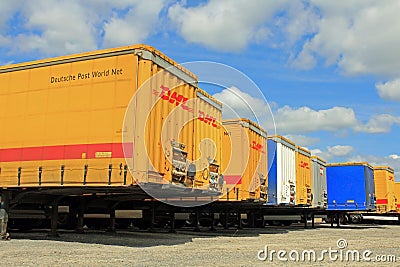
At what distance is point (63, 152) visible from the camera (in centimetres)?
1070

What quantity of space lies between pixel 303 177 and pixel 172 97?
13564 millimetres

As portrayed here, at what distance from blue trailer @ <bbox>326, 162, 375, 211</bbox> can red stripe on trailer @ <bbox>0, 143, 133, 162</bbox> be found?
20.2 meters

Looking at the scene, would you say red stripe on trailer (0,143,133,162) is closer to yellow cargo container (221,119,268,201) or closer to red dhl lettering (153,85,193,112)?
red dhl lettering (153,85,193,112)

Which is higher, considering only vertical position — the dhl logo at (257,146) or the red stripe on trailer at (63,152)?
the dhl logo at (257,146)

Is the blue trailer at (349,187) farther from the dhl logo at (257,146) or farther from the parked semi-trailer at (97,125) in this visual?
the parked semi-trailer at (97,125)

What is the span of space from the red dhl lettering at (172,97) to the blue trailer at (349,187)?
18.1 metres

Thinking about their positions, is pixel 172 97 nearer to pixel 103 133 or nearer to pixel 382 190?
pixel 103 133

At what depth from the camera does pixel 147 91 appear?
10.2 m

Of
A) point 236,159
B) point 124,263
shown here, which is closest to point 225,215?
point 236,159

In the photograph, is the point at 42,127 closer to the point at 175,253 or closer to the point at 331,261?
the point at 175,253

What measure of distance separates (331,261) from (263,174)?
31.0 ft

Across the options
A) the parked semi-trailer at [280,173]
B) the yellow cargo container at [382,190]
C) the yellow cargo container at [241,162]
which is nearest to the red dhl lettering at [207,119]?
the yellow cargo container at [241,162]

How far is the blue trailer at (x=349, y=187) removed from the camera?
88.2 feet

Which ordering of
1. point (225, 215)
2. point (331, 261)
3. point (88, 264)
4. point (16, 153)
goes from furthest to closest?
point (225, 215) → point (16, 153) → point (331, 261) → point (88, 264)
